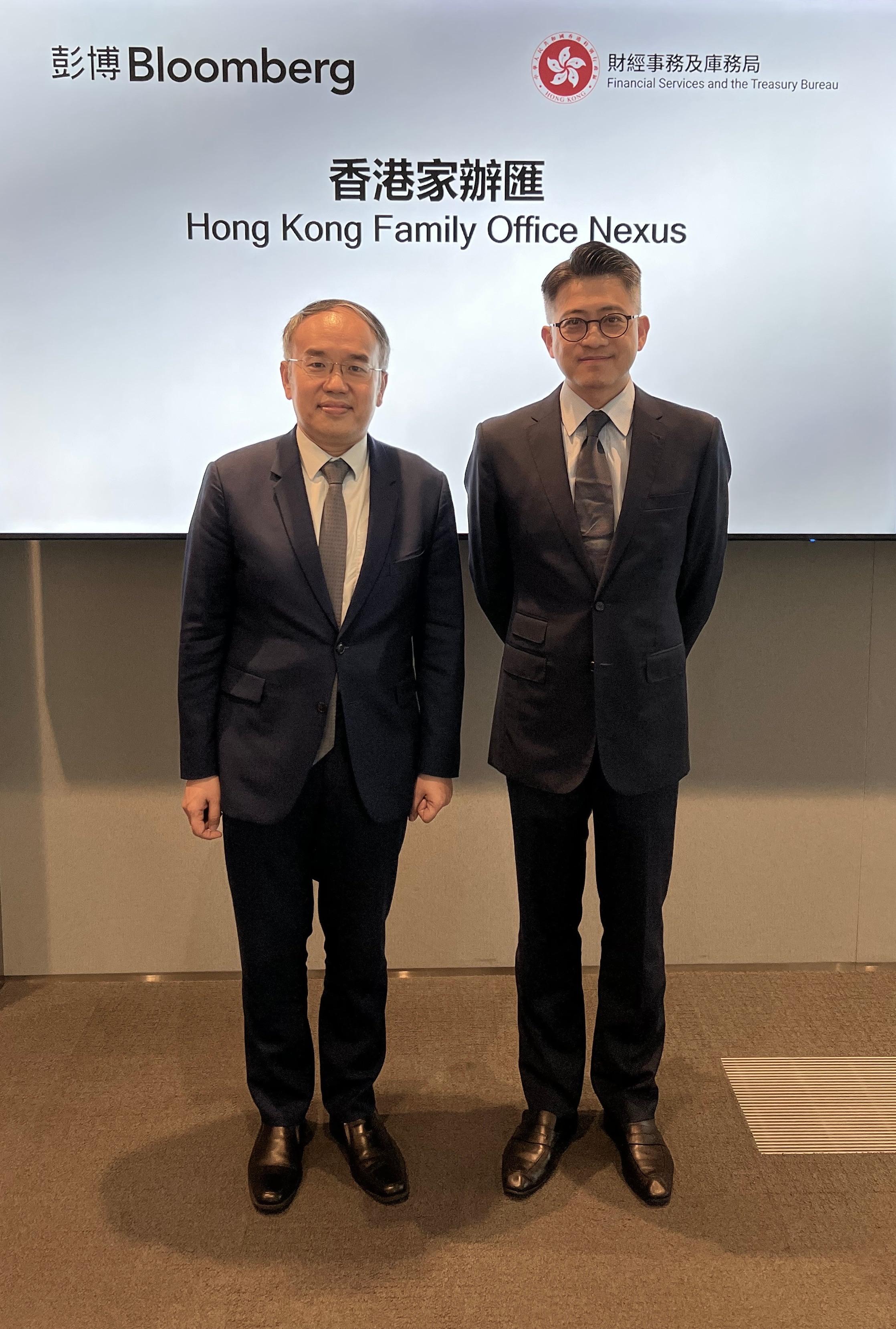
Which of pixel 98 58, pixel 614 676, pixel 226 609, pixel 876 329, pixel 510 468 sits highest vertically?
pixel 98 58

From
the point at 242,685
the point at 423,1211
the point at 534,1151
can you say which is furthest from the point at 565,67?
the point at 423,1211

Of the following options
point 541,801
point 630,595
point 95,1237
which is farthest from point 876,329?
point 95,1237

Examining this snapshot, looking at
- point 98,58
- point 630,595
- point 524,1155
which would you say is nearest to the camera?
point 630,595

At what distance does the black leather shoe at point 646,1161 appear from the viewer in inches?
80.6

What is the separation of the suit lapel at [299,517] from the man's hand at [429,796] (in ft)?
1.20

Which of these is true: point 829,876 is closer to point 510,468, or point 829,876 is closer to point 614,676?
point 614,676

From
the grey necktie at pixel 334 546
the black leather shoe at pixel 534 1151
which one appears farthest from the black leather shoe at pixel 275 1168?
the grey necktie at pixel 334 546

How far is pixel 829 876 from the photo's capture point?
297 centimetres

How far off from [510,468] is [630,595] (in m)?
0.33

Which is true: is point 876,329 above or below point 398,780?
above

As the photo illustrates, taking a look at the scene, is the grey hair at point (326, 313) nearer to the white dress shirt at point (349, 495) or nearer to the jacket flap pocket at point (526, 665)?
the white dress shirt at point (349, 495)

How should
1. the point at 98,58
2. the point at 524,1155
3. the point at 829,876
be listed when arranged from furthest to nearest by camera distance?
the point at 829,876 < the point at 98,58 < the point at 524,1155

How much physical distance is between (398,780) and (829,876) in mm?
1581

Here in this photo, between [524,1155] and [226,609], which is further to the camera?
[524,1155]
